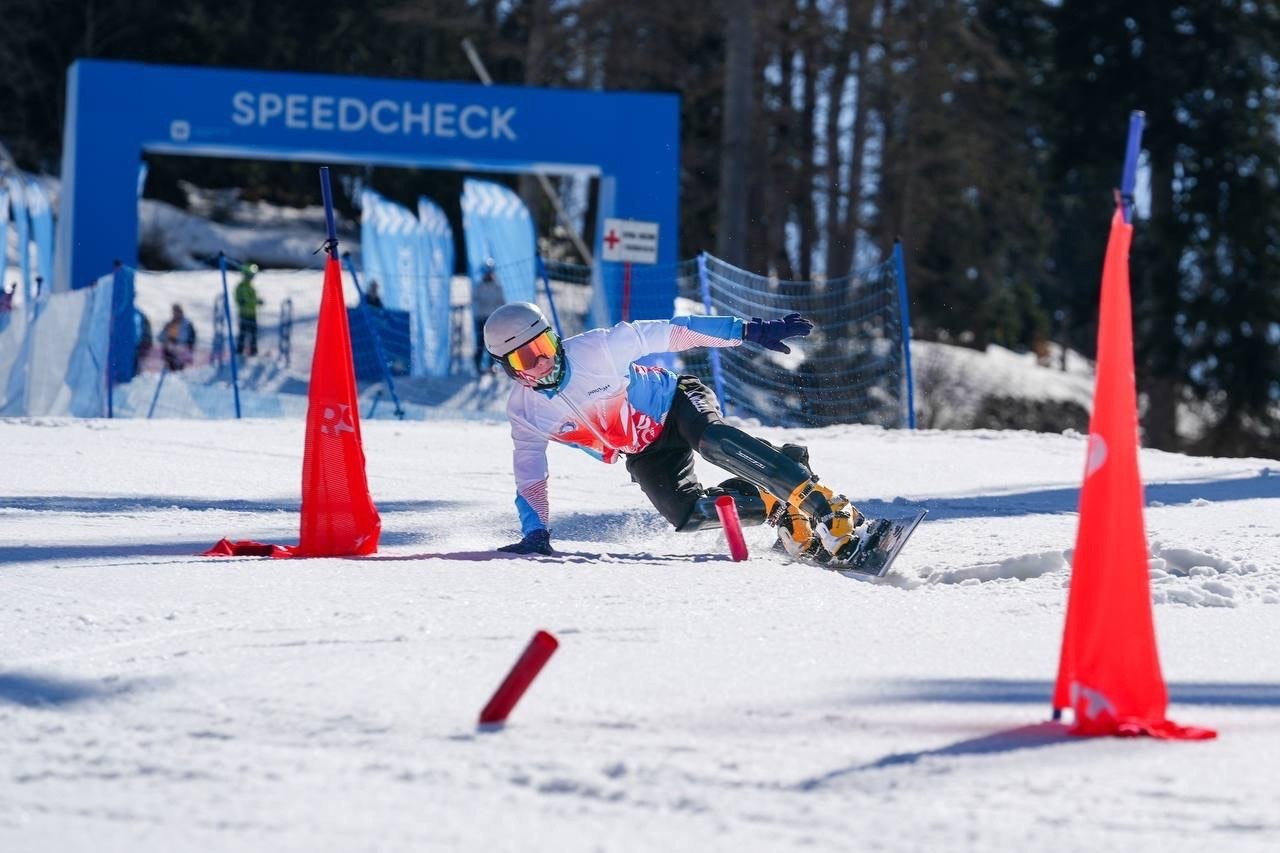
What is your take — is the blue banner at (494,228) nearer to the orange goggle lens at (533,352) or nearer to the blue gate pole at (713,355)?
A: the blue gate pole at (713,355)

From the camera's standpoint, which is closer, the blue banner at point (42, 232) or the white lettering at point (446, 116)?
the white lettering at point (446, 116)

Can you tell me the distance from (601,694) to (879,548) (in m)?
2.77

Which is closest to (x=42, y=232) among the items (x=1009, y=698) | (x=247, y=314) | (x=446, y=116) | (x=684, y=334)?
(x=247, y=314)

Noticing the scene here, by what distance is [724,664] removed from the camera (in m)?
4.66

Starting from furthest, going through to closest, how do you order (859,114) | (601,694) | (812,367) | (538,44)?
1. (859,114)
2. (538,44)
3. (812,367)
4. (601,694)

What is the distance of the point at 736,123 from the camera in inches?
990

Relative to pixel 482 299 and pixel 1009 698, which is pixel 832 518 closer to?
pixel 1009 698

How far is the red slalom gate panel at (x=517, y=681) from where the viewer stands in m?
3.90

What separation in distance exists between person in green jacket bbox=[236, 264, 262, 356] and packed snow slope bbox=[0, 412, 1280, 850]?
658 inches

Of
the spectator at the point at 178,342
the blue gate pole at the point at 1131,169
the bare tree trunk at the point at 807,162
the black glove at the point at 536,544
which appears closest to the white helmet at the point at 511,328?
the black glove at the point at 536,544

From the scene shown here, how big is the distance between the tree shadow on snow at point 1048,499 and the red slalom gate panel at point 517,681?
16.4ft

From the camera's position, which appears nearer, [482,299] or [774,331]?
[774,331]

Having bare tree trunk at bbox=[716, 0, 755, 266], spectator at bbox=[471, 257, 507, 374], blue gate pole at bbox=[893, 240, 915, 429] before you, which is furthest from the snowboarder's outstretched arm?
bare tree trunk at bbox=[716, 0, 755, 266]

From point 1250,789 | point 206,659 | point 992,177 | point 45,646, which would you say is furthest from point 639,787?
point 992,177
